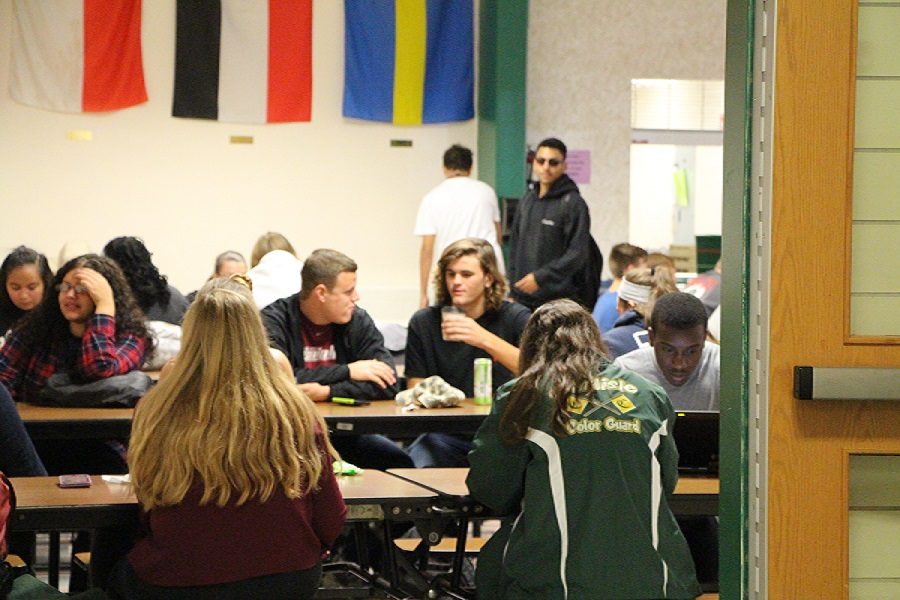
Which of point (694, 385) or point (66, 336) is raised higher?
point (66, 336)

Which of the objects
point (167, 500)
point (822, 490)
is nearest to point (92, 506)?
point (167, 500)

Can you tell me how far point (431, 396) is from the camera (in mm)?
5105

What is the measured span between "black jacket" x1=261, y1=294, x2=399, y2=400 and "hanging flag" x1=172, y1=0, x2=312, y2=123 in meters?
5.28

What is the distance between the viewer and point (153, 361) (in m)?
5.69

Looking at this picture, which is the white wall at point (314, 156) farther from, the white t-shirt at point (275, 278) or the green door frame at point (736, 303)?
the green door frame at point (736, 303)

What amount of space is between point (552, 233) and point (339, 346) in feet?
11.5

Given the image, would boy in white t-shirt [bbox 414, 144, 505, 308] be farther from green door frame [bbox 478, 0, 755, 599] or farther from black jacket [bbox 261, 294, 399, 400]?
green door frame [bbox 478, 0, 755, 599]

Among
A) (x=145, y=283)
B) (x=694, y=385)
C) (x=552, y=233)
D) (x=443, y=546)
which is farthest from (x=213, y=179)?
(x=694, y=385)

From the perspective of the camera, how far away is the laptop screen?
156 inches

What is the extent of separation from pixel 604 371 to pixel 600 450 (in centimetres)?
26

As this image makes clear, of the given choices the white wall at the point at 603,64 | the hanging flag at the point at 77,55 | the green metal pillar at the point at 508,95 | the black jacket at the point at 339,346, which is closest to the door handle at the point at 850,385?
the black jacket at the point at 339,346

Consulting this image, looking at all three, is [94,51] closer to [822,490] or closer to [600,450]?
[600,450]

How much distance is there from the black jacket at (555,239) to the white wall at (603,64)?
1687mm

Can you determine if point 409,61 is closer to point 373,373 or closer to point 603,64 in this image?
point 603,64
